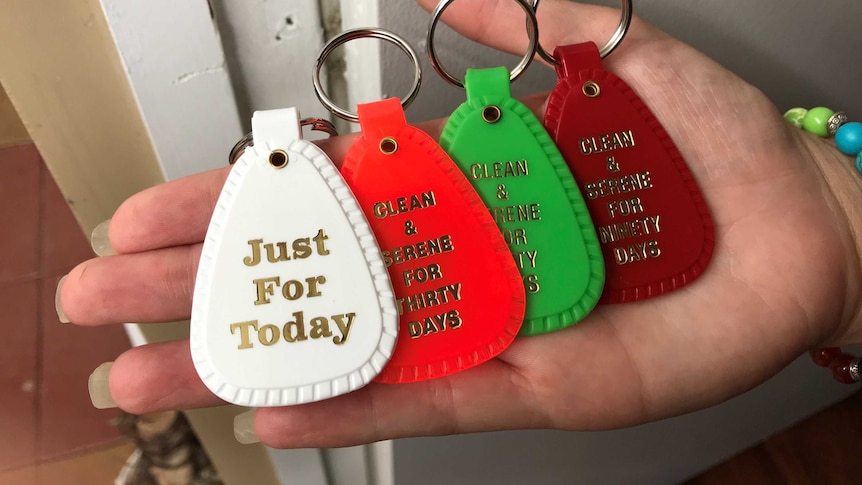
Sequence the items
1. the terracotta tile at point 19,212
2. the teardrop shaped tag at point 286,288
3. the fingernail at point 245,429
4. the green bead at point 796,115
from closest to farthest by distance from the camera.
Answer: the teardrop shaped tag at point 286,288, the fingernail at point 245,429, the green bead at point 796,115, the terracotta tile at point 19,212

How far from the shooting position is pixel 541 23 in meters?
0.47

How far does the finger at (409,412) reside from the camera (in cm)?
41

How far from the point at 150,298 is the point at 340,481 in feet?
1.90

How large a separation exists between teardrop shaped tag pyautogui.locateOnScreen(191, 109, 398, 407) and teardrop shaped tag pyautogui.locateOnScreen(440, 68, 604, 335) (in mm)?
89

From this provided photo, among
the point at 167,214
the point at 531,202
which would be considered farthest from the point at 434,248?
the point at 167,214

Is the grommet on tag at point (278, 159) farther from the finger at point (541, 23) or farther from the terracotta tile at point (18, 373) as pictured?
the terracotta tile at point (18, 373)

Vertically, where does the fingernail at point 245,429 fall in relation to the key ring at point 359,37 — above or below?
below

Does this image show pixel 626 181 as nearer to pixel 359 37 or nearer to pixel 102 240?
pixel 359 37

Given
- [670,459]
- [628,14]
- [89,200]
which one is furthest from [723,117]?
[670,459]

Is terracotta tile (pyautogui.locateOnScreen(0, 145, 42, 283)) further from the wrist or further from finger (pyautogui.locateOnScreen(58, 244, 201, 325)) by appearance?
the wrist

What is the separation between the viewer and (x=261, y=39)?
445 mm

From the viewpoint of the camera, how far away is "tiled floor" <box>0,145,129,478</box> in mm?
1073

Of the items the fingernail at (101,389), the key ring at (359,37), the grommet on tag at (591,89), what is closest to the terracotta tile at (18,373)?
the fingernail at (101,389)

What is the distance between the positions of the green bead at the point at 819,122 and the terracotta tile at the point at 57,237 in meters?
1.17
